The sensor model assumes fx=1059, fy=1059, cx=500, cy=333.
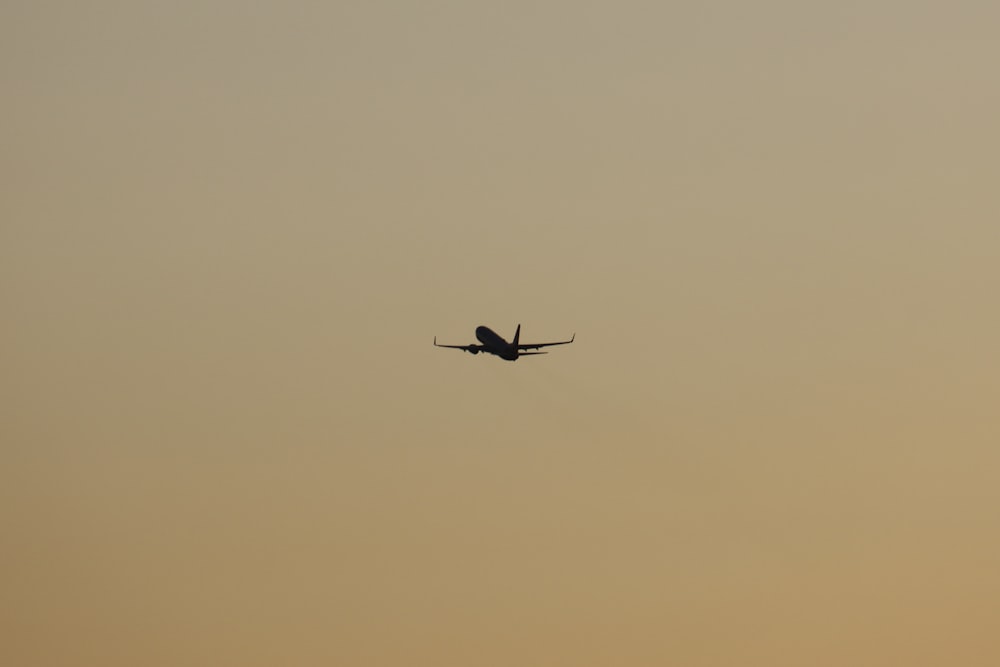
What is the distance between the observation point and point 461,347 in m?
130

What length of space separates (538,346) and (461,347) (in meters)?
13.1

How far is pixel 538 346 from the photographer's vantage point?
394ft

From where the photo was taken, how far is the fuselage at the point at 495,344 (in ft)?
400

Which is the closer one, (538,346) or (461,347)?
(538,346)

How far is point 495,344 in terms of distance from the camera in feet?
412

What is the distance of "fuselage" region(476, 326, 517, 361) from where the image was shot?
12188cm
